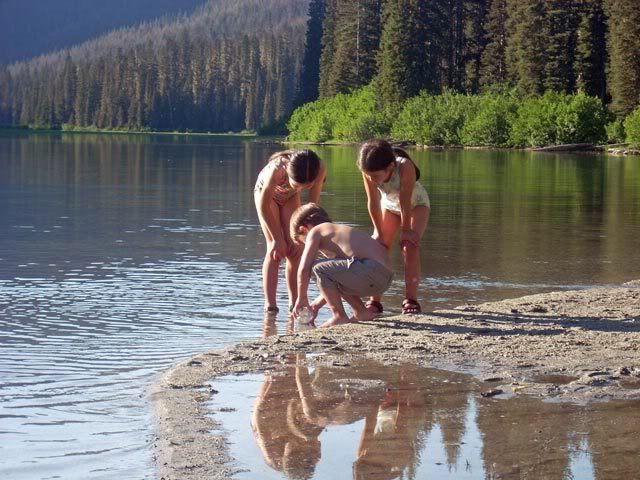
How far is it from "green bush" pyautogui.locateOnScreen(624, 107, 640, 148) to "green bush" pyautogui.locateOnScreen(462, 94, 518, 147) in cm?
1104

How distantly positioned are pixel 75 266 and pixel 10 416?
21.9 feet

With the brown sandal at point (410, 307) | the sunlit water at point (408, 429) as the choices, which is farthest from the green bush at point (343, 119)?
the sunlit water at point (408, 429)

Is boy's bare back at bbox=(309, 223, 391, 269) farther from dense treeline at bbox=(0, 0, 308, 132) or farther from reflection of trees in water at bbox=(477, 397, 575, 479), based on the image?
dense treeline at bbox=(0, 0, 308, 132)

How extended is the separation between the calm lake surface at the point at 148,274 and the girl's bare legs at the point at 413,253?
2.75ft

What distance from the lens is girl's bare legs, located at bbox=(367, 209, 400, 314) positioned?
954cm

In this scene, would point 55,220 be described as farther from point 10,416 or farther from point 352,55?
point 352,55

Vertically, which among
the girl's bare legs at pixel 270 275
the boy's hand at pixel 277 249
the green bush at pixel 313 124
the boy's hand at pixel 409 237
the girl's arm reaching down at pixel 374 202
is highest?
the green bush at pixel 313 124

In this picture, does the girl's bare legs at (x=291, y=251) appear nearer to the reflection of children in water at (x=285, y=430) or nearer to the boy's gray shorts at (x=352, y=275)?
the boy's gray shorts at (x=352, y=275)

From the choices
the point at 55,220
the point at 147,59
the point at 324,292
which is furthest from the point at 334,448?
the point at 147,59

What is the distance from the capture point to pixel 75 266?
12.7 m

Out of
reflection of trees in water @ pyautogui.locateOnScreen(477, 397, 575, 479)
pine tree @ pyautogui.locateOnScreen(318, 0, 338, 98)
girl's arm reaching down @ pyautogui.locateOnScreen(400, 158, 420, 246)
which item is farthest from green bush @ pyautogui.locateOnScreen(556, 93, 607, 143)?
reflection of trees in water @ pyautogui.locateOnScreen(477, 397, 575, 479)

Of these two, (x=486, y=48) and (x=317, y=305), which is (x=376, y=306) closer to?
(x=317, y=305)

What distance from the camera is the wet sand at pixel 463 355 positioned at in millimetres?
5633

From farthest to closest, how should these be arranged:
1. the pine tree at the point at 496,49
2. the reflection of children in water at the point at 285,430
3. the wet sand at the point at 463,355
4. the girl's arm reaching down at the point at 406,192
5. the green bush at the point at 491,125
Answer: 1. the pine tree at the point at 496,49
2. the green bush at the point at 491,125
3. the girl's arm reaching down at the point at 406,192
4. the wet sand at the point at 463,355
5. the reflection of children in water at the point at 285,430
